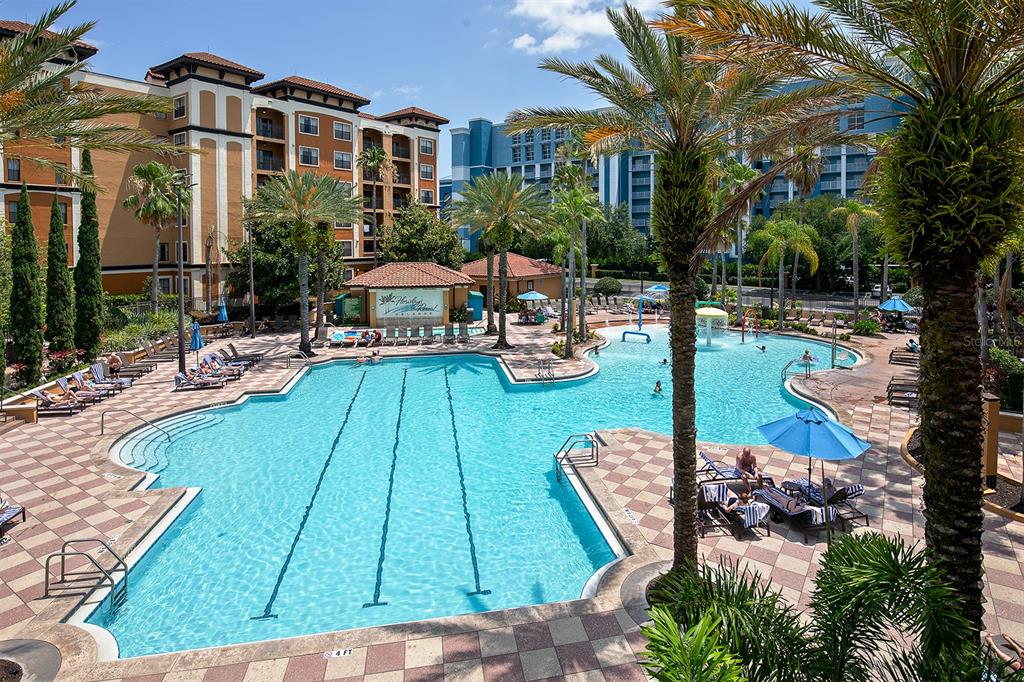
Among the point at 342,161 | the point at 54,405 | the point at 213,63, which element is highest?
the point at 213,63

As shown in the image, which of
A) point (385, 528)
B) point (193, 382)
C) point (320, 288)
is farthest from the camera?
point (320, 288)

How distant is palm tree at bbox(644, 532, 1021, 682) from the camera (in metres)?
5.19

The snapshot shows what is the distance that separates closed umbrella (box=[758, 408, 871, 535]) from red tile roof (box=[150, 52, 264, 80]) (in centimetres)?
4588

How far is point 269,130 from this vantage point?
167ft

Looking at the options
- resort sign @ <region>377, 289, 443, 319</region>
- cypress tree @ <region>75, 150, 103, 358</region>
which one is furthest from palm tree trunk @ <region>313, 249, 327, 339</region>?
cypress tree @ <region>75, 150, 103, 358</region>

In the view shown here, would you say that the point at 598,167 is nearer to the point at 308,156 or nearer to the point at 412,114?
the point at 412,114

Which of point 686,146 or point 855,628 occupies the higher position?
point 686,146

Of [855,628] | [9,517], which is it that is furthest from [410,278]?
[855,628]

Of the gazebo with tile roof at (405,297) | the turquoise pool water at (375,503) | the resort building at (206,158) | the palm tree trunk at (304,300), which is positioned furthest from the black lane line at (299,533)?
the resort building at (206,158)

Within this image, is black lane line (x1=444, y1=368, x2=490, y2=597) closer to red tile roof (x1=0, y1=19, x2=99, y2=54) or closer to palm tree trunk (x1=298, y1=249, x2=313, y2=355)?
palm tree trunk (x1=298, y1=249, x2=313, y2=355)

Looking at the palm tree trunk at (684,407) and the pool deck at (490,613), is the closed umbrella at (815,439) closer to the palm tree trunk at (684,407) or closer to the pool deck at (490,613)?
the pool deck at (490,613)

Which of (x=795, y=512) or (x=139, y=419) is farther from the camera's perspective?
(x=139, y=419)

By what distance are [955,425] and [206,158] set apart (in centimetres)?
4761

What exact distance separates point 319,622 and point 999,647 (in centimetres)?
920
